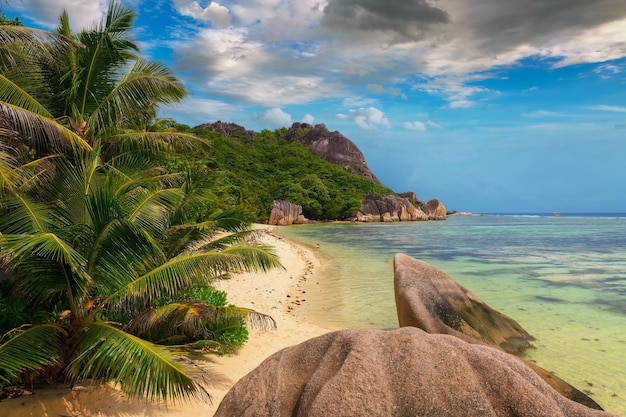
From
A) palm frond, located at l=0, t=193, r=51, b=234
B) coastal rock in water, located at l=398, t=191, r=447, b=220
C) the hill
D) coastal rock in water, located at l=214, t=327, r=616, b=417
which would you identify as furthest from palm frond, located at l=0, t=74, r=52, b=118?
coastal rock in water, located at l=398, t=191, r=447, b=220

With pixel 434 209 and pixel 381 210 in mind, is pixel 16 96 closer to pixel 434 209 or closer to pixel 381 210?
pixel 381 210

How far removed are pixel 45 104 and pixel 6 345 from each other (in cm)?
753

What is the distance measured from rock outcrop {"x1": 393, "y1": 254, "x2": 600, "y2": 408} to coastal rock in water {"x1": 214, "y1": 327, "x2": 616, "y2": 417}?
3.35 meters

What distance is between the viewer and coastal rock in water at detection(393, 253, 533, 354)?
21.4ft

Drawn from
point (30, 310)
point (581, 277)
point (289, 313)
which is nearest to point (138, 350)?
point (30, 310)

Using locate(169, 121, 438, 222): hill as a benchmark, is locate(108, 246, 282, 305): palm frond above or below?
below

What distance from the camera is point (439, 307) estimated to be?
267 inches

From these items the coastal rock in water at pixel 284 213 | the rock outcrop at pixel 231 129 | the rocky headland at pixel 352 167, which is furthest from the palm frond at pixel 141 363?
the rock outcrop at pixel 231 129

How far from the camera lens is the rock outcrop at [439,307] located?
6.51 meters

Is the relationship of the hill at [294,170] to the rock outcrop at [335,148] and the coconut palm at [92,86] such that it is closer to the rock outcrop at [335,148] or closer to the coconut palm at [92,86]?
the rock outcrop at [335,148]

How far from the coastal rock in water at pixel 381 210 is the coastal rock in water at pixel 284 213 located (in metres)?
13.0

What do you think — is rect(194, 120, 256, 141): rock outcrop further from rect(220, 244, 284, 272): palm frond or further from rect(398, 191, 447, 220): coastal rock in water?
rect(220, 244, 284, 272): palm frond

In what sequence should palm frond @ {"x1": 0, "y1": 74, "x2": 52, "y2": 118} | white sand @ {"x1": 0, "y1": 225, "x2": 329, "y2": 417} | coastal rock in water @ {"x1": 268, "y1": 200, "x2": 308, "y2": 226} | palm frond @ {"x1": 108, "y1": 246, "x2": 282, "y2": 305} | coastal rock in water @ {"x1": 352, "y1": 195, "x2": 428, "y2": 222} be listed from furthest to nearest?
coastal rock in water @ {"x1": 352, "y1": 195, "x2": 428, "y2": 222} < coastal rock in water @ {"x1": 268, "y1": 200, "x2": 308, "y2": 226} < palm frond @ {"x1": 0, "y1": 74, "x2": 52, "y2": 118} < palm frond @ {"x1": 108, "y1": 246, "x2": 282, "y2": 305} < white sand @ {"x1": 0, "y1": 225, "x2": 329, "y2": 417}

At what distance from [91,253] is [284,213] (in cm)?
4930
